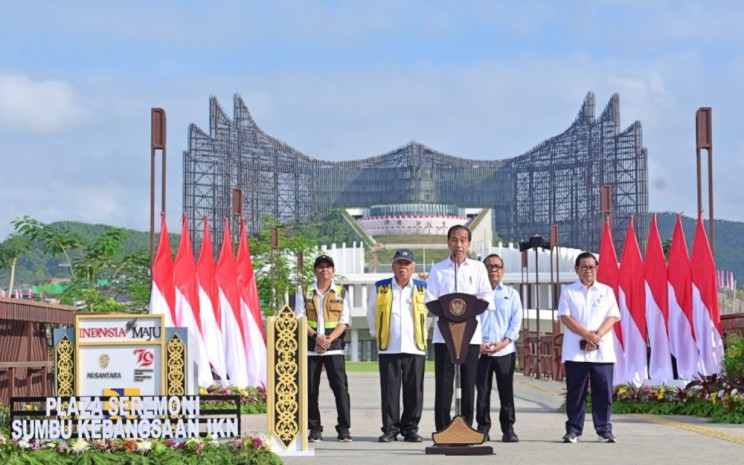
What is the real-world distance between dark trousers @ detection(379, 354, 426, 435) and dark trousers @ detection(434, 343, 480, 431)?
0.46 metres

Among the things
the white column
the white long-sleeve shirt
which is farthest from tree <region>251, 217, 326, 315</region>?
the white long-sleeve shirt

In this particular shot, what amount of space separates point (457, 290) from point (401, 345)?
97 centimetres

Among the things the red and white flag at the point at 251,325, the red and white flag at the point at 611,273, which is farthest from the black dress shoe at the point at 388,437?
the red and white flag at the point at 251,325

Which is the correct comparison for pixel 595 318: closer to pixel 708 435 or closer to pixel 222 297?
pixel 708 435

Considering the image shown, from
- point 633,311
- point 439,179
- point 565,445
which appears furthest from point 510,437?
point 439,179

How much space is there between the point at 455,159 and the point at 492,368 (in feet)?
564

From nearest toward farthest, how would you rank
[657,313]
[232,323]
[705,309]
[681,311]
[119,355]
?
1. [119,355]
2. [705,309]
3. [681,311]
4. [657,313]
5. [232,323]

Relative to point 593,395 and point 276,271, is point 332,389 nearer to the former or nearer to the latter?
point 593,395

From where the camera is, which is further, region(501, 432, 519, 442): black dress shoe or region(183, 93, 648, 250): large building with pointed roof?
region(183, 93, 648, 250): large building with pointed roof

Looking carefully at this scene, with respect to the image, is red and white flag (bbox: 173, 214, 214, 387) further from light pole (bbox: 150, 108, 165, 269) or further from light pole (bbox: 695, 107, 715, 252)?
light pole (bbox: 695, 107, 715, 252)

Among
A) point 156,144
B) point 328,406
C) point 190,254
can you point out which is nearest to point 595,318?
point 328,406

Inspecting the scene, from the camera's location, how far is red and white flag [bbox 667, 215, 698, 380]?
735 inches

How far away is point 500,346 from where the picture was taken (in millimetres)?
12992

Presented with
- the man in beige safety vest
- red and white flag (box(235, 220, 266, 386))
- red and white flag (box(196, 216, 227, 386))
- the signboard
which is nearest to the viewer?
the man in beige safety vest
